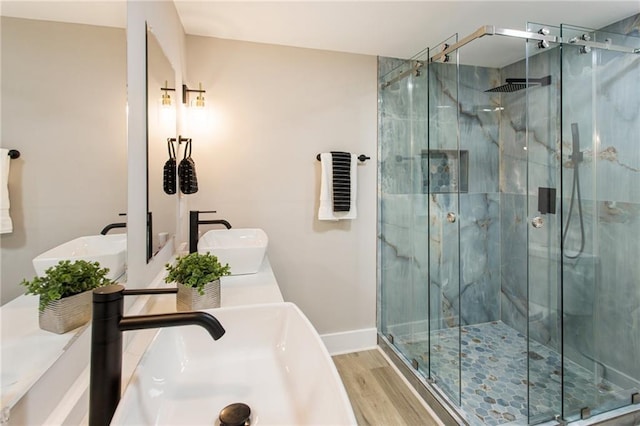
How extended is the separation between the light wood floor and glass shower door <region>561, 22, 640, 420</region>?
92 cm

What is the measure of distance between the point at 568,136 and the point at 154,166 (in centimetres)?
233

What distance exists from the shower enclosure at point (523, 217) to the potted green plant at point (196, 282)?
1.53 meters

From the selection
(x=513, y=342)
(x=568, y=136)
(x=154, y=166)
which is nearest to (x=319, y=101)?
(x=154, y=166)

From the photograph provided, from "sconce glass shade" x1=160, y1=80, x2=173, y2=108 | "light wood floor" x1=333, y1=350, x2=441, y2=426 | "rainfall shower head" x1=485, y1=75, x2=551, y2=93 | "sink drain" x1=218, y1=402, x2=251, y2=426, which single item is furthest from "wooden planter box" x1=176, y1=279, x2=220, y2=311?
"rainfall shower head" x1=485, y1=75, x2=551, y2=93

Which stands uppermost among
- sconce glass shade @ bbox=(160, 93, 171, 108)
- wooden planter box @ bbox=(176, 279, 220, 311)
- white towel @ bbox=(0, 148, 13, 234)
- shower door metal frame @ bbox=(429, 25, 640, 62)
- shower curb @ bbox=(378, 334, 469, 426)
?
shower door metal frame @ bbox=(429, 25, 640, 62)

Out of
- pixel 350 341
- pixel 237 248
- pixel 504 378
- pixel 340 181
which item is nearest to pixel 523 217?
pixel 504 378

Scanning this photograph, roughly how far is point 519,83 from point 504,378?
219cm

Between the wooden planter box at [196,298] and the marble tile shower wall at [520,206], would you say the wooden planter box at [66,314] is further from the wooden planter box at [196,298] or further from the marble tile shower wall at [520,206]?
the marble tile shower wall at [520,206]

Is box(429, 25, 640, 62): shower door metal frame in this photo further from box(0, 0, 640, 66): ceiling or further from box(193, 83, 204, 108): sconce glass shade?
box(193, 83, 204, 108): sconce glass shade

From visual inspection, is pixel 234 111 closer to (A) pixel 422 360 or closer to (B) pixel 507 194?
(A) pixel 422 360

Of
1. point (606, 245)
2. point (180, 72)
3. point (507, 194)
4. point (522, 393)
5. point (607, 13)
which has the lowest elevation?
point (522, 393)

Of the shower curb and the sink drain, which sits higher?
the sink drain

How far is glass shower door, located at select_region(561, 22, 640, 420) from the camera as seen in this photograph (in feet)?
6.23

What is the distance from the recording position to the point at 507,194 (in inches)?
113
